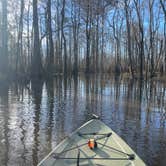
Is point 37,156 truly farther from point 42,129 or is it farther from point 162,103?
point 162,103

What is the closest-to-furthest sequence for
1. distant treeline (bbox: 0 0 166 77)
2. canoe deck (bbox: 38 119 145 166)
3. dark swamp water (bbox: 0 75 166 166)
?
1. canoe deck (bbox: 38 119 145 166)
2. dark swamp water (bbox: 0 75 166 166)
3. distant treeline (bbox: 0 0 166 77)

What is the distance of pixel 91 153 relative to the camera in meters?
5.97

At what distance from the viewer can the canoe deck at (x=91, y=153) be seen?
541 centimetres

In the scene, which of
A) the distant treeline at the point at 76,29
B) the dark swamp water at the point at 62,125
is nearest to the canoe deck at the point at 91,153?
the dark swamp water at the point at 62,125

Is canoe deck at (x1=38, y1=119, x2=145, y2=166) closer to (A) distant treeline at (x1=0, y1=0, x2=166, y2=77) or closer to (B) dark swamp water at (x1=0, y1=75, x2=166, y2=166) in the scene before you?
(B) dark swamp water at (x1=0, y1=75, x2=166, y2=166)

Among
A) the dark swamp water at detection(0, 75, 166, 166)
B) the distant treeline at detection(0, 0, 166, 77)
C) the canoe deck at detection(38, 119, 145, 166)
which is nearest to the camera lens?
the canoe deck at detection(38, 119, 145, 166)

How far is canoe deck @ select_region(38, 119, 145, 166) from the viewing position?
541 cm

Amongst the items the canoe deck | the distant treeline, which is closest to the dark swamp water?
the canoe deck

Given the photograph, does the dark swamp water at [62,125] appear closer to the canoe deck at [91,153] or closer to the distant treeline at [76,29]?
the canoe deck at [91,153]

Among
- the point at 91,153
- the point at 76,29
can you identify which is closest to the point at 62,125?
the point at 91,153

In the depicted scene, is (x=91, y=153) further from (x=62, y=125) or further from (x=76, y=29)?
(x=76, y=29)

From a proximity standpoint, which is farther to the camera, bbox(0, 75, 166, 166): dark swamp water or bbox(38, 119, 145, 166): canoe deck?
bbox(0, 75, 166, 166): dark swamp water

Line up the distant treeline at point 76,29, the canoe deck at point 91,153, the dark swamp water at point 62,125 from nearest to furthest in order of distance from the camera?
1. the canoe deck at point 91,153
2. the dark swamp water at point 62,125
3. the distant treeline at point 76,29

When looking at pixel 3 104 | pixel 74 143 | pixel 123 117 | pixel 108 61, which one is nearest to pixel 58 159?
pixel 74 143
